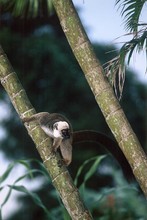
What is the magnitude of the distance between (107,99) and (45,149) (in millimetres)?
451

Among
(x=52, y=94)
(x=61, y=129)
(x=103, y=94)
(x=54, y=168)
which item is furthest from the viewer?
(x=52, y=94)

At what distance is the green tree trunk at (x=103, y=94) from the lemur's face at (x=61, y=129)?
27 cm

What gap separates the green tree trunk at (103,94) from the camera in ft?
10.6

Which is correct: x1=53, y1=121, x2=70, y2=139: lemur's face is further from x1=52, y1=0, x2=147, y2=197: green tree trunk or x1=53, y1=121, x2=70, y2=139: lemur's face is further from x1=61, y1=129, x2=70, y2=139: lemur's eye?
x1=52, y1=0, x2=147, y2=197: green tree trunk

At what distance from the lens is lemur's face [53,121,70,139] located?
341 centimetres

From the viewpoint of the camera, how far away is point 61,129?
3432mm

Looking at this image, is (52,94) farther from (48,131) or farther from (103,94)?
(103,94)

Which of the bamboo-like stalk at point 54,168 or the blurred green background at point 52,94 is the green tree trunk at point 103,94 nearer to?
the bamboo-like stalk at point 54,168

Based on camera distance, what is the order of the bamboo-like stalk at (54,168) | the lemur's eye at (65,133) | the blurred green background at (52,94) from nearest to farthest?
the bamboo-like stalk at (54,168)
the lemur's eye at (65,133)
the blurred green background at (52,94)

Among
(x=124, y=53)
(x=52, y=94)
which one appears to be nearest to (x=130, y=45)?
(x=124, y=53)

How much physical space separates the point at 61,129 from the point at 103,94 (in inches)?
13.6

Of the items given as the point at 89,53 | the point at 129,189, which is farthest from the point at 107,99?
the point at 129,189

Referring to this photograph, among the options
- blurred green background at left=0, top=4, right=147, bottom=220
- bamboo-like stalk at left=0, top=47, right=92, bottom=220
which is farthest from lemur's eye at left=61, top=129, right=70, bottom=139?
blurred green background at left=0, top=4, right=147, bottom=220

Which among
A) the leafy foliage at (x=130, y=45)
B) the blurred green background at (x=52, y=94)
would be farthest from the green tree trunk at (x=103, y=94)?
the blurred green background at (x=52, y=94)
